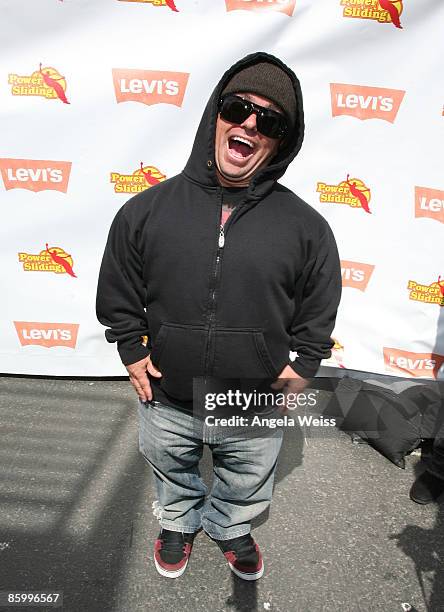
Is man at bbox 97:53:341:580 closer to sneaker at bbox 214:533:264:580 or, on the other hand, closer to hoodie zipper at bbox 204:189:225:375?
hoodie zipper at bbox 204:189:225:375

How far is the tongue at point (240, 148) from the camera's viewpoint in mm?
1546

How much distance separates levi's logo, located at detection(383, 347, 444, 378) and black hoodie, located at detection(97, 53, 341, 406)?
1798 millimetres

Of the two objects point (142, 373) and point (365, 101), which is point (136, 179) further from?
point (142, 373)

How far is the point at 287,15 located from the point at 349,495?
8.76ft

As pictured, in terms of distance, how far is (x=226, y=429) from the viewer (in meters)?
1.80

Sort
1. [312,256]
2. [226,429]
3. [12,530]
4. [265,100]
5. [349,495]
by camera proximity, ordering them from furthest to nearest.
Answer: [349,495] → [12,530] → [226,429] → [312,256] → [265,100]

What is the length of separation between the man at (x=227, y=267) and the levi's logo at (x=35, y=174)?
4.84 ft

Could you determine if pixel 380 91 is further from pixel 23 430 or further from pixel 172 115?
pixel 23 430

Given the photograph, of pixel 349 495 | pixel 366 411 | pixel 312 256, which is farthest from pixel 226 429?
pixel 366 411

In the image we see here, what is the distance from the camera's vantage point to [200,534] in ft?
7.45

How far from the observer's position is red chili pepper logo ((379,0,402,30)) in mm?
2580

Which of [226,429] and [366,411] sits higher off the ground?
[226,429]

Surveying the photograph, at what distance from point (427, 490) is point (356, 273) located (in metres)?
1.38

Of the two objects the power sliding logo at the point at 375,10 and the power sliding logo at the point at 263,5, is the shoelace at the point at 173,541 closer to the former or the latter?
the power sliding logo at the point at 263,5
